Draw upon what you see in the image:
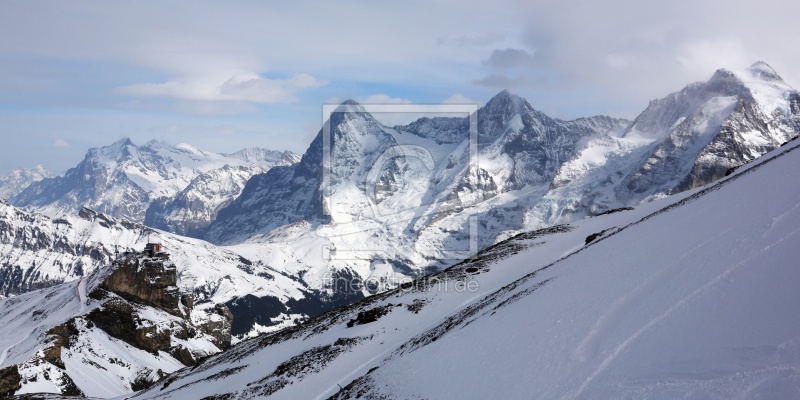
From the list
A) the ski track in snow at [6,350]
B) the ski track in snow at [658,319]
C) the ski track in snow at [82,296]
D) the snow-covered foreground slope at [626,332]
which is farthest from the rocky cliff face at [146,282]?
the ski track in snow at [658,319]

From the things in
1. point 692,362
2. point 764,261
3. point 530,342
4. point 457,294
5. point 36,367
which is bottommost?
point 36,367

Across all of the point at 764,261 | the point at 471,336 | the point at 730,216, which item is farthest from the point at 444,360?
the point at 730,216

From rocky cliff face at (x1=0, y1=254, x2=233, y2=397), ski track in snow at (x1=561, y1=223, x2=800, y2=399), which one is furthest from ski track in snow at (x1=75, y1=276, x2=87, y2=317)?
ski track in snow at (x1=561, y1=223, x2=800, y2=399)

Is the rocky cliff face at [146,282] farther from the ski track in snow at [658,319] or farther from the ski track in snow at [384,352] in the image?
the ski track in snow at [658,319]

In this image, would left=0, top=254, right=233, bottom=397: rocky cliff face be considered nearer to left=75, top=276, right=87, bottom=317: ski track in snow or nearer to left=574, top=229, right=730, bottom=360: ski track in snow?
left=75, top=276, right=87, bottom=317: ski track in snow

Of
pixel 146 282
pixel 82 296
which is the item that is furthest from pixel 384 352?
pixel 146 282

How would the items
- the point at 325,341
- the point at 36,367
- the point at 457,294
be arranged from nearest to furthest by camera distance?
the point at 325,341
the point at 457,294
the point at 36,367

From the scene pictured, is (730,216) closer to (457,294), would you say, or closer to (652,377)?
(652,377)

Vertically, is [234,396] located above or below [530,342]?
below
